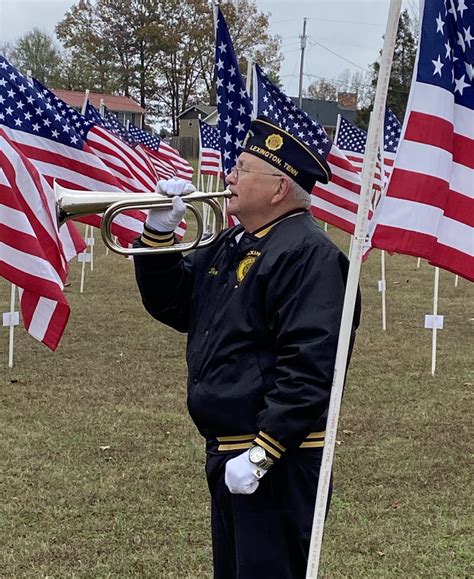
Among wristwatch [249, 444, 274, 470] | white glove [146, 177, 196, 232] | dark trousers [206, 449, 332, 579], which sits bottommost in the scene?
dark trousers [206, 449, 332, 579]

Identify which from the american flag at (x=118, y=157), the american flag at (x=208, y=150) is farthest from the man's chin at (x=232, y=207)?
the american flag at (x=208, y=150)

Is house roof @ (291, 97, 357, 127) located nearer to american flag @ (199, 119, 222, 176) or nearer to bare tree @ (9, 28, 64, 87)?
bare tree @ (9, 28, 64, 87)

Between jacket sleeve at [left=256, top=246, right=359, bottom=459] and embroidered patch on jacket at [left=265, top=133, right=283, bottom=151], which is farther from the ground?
embroidered patch on jacket at [left=265, top=133, right=283, bottom=151]

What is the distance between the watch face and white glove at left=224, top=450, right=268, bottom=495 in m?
0.02

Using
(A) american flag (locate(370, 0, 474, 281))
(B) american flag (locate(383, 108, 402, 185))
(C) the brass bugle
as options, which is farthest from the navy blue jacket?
(B) american flag (locate(383, 108, 402, 185))

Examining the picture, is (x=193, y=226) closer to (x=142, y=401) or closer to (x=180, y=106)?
(x=142, y=401)

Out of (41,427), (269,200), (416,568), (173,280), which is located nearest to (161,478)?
(41,427)

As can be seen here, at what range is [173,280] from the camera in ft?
10.7

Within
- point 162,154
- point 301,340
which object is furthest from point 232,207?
point 162,154

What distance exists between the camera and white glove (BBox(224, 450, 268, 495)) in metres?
2.74

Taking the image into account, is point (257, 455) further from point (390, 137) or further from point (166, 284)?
point (390, 137)

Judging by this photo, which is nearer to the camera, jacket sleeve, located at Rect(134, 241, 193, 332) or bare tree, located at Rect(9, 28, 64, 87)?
jacket sleeve, located at Rect(134, 241, 193, 332)

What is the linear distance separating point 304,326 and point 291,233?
40cm

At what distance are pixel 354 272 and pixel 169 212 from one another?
91cm
